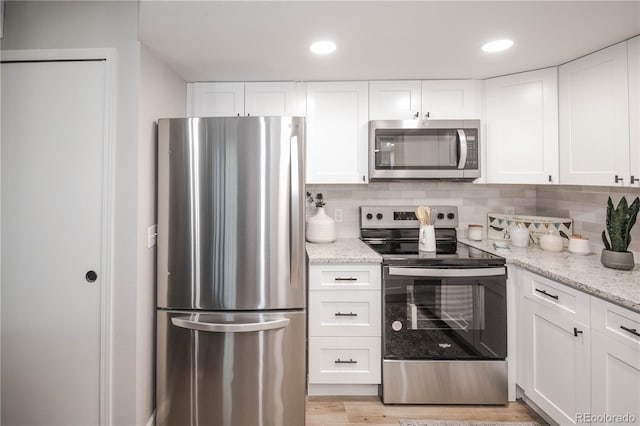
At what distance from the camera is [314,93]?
241 centimetres

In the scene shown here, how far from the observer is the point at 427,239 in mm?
2268

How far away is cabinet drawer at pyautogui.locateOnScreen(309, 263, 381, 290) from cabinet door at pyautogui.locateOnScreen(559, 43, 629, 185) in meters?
1.39

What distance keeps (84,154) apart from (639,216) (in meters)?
3.12

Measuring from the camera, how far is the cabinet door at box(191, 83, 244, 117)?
2.40m

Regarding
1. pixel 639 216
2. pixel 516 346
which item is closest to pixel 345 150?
pixel 516 346

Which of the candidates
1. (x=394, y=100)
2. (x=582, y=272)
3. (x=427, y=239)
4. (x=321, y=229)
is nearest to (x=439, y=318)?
(x=427, y=239)

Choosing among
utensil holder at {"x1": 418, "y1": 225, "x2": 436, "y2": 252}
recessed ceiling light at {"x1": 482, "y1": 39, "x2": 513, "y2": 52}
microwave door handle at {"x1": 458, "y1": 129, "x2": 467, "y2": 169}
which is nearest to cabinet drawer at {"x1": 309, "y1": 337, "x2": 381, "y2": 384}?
utensil holder at {"x1": 418, "y1": 225, "x2": 436, "y2": 252}

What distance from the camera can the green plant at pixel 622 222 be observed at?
1731 millimetres

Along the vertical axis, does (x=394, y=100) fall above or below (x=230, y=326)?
above

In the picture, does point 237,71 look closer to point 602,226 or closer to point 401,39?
point 401,39

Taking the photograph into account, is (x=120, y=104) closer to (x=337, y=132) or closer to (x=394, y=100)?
(x=337, y=132)

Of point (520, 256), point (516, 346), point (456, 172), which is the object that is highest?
point (456, 172)

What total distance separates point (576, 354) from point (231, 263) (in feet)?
5.79

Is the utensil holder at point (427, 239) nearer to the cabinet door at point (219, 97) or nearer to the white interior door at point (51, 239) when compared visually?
the cabinet door at point (219, 97)
